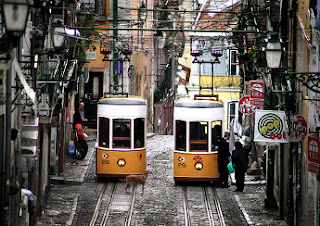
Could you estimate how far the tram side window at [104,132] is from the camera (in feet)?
75.1

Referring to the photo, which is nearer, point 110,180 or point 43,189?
point 43,189

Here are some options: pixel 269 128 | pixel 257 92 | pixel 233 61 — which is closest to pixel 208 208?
pixel 257 92

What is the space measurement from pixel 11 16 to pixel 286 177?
427 inches

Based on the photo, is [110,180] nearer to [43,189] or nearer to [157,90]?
[43,189]

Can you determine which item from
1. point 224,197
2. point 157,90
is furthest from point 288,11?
point 157,90

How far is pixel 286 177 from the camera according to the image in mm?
18391

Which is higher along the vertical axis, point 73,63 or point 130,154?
point 73,63

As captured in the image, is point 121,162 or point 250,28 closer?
point 250,28

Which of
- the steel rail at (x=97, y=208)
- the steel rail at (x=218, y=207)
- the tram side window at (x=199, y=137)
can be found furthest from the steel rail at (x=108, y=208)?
the steel rail at (x=218, y=207)

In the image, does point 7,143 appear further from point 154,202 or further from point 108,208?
point 154,202

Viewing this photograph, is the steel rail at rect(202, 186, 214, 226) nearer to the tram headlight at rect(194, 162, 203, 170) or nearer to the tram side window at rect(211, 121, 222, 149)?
the tram headlight at rect(194, 162, 203, 170)

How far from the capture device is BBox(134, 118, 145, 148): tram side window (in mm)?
22922

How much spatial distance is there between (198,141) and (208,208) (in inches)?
115

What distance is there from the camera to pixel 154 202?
20734 mm
